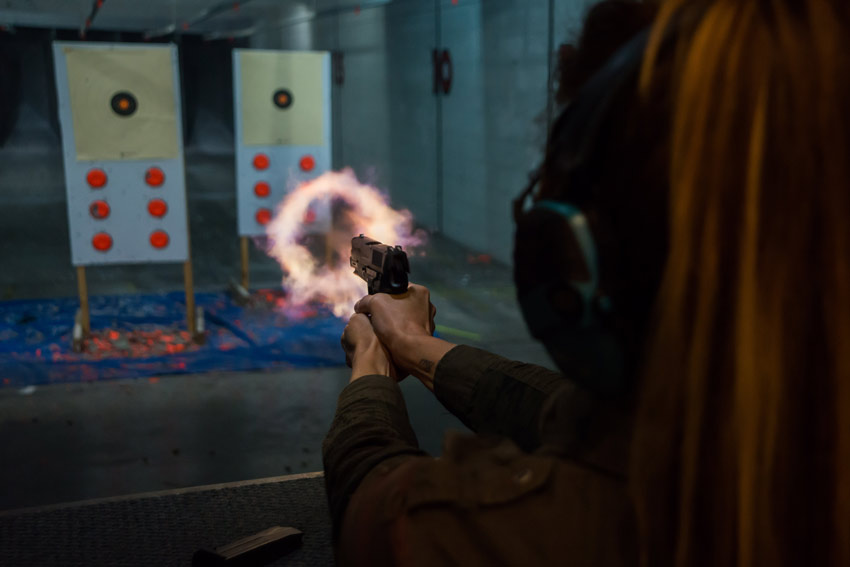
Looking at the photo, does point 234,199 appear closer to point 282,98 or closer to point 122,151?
point 282,98

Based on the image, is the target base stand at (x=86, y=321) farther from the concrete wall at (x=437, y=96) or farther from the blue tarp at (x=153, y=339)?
the concrete wall at (x=437, y=96)

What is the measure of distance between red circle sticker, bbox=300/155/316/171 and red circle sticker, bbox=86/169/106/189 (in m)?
0.90

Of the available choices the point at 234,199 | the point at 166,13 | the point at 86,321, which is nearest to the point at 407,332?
the point at 86,321

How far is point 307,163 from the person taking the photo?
3.56m

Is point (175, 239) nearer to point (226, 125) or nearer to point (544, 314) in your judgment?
point (544, 314)

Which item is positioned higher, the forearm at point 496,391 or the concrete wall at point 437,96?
the concrete wall at point 437,96

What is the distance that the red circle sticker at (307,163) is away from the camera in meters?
3.56

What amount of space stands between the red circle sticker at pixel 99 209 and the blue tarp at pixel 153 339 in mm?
502

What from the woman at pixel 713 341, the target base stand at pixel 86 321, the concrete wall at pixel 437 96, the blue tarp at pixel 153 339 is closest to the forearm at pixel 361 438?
the woman at pixel 713 341

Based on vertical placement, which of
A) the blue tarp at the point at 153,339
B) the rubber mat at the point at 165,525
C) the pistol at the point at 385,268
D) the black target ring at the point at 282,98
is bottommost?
the blue tarp at the point at 153,339

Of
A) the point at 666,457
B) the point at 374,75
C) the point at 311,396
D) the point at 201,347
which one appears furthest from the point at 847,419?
the point at 374,75

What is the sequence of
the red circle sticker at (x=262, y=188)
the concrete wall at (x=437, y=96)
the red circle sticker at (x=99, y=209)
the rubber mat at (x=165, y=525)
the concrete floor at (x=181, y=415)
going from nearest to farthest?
the rubber mat at (x=165, y=525), the concrete floor at (x=181, y=415), the red circle sticker at (x=99, y=209), the red circle sticker at (x=262, y=188), the concrete wall at (x=437, y=96)

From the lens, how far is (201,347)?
3.02 m

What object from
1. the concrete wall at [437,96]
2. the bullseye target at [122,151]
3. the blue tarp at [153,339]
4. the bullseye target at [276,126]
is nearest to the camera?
the blue tarp at [153,339]
